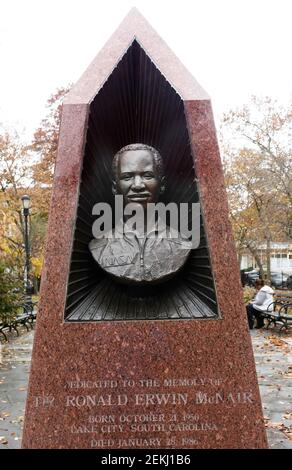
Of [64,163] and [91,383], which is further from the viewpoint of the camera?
[64,163]

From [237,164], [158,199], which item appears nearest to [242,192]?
[237,164]

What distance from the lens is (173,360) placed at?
3893mm

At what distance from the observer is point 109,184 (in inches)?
184

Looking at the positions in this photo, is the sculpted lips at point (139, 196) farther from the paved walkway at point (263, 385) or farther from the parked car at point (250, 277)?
the parked car at point (250, 277)

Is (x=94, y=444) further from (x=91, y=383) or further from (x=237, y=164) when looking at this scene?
(x=237, y=164)

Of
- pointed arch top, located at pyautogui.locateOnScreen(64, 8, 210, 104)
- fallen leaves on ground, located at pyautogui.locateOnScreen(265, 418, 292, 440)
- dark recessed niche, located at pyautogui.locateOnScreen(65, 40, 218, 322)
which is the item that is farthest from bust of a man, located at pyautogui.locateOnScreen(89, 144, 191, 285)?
fallen leaves on ground, located at pyautogui.locateOnScreen(265, 418, 292, 440)

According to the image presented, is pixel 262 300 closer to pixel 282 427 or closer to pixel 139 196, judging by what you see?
pixel 282 427

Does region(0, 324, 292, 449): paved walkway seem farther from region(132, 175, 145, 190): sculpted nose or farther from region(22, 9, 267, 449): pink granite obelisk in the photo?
region(132, 175, 145, 190): sculpted nose

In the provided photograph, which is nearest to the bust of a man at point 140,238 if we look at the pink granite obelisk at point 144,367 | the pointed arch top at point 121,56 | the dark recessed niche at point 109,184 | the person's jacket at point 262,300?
the dark recessed niche at point 109,184

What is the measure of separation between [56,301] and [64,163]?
45.9 inches

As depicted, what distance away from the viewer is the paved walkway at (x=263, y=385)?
5.38m

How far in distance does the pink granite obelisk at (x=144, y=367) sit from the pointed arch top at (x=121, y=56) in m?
0.52

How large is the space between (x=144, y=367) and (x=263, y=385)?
4.04 m
